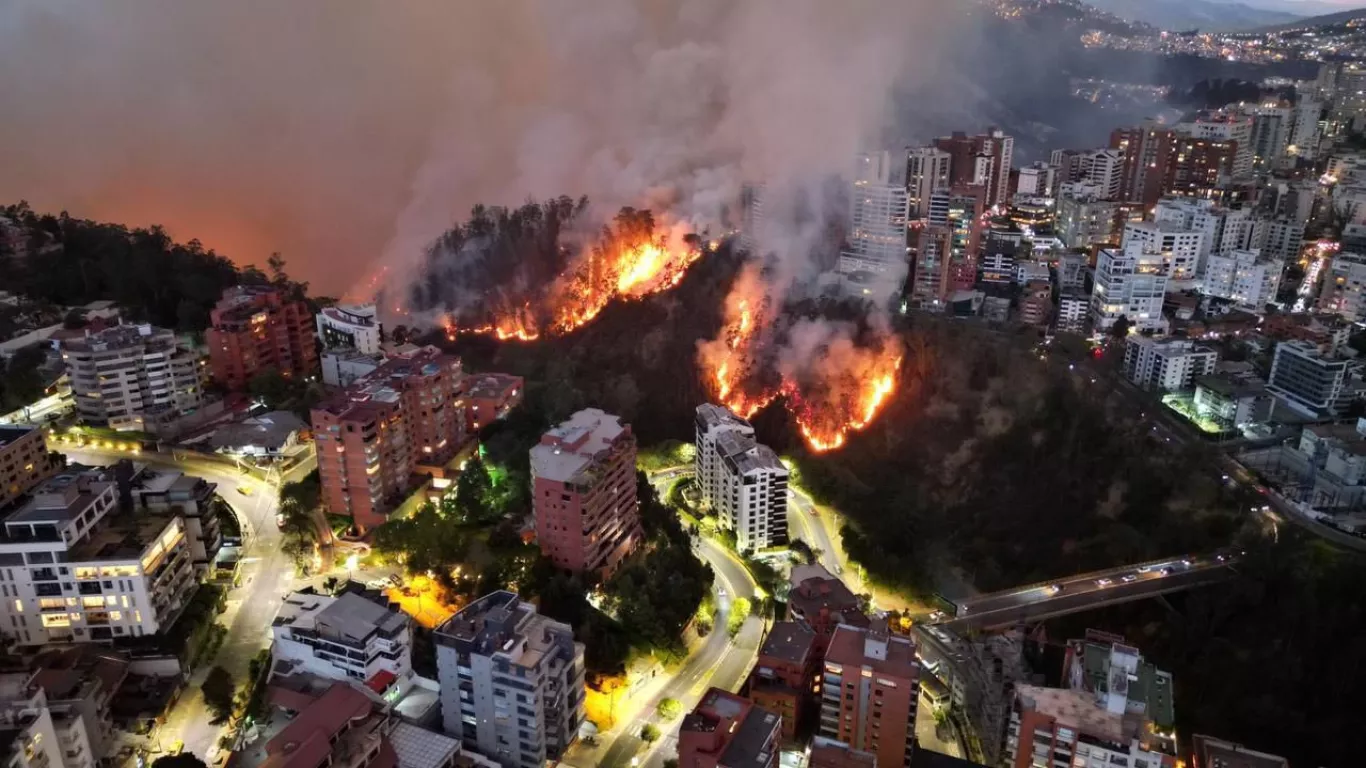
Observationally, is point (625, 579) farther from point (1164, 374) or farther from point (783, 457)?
point (1164, 374)

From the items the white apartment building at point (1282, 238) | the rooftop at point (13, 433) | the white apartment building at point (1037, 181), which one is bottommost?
the rooftop at point (13, 433)

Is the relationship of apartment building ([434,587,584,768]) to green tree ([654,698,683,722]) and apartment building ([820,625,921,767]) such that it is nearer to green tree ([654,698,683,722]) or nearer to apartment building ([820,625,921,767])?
green tree ([654,698,683,722])

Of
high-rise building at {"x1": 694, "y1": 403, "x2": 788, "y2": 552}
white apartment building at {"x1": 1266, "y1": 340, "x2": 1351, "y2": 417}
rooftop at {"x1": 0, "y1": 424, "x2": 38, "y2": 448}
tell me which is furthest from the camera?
white apartment building at {"x1": 1266, "y1": 340, "x2": 1351, "y2": 417}

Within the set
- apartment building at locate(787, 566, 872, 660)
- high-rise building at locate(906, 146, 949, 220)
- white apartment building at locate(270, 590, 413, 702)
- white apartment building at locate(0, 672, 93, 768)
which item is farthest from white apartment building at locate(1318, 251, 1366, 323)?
white apartment building at locate(0, 672, 93, 768)

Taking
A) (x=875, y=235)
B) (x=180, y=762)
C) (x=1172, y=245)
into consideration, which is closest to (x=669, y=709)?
(x=180, y=762)

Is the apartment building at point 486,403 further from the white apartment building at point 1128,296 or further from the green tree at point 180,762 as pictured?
the white apartment building at point 1128,296

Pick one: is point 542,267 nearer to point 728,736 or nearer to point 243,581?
point 243,581

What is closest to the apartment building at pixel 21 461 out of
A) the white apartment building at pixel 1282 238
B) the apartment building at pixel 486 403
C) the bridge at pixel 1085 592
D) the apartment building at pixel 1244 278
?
the apartment building at pixel 486 403
